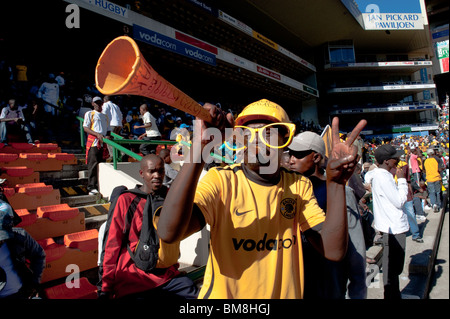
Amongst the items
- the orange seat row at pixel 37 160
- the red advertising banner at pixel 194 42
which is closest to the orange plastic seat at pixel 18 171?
the orange seat row at pixel 37 160

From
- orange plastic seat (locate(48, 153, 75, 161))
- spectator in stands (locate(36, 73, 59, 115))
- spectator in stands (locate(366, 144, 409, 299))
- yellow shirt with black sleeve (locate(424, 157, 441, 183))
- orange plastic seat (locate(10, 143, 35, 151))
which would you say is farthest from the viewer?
yellow shirt with black sleeve (locate(424, 157, 441, 183))

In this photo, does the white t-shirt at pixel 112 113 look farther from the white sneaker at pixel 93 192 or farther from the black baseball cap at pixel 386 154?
the black baseball cap at pixel 386 154

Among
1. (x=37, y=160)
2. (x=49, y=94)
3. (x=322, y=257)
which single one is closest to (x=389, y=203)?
(x=322, y=257)

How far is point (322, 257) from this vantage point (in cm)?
186

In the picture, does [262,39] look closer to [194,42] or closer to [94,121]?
[194,42]

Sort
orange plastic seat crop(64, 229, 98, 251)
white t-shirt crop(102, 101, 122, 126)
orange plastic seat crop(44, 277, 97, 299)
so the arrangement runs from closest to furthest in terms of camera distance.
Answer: orange plastic seat crop(44, 277, 97, 299)
orange plastic seat crop(64, 229, 98, 251)
white t-shirt crop(102, 101, 122, 126)

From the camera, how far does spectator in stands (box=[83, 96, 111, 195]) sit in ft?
16.5

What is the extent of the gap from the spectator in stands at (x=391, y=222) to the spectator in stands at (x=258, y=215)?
2.33 m

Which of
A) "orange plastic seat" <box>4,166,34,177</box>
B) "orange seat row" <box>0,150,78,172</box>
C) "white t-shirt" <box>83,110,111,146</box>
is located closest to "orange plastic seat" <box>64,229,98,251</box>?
"orange plastic seat" <box>4,166,34,177</box>

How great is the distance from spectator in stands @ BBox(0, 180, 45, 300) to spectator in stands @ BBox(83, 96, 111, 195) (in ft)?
8.41

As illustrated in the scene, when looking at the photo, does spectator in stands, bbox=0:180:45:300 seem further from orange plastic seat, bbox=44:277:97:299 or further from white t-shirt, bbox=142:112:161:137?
white t-shirt, bbox=142:112:161:137
